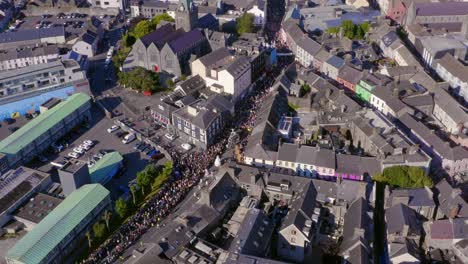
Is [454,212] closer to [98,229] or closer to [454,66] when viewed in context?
[98,229]

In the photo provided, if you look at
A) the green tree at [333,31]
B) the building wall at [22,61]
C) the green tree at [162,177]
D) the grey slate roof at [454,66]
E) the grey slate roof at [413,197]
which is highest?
the green tree at [333,31]

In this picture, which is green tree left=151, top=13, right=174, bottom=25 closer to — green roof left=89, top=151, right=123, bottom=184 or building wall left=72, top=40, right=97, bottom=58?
building wall left=72, top=40, right=97, bottom=58

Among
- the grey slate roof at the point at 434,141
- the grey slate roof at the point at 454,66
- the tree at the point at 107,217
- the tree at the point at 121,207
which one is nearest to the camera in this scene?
the tree at the point at 107,217

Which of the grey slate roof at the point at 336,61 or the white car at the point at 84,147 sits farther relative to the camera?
the grey slate roof at the point at 336,61

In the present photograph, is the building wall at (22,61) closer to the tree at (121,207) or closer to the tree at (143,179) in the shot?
the tree at (143,179)

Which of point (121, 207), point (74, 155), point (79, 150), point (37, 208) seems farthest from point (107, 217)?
point (79, 150)

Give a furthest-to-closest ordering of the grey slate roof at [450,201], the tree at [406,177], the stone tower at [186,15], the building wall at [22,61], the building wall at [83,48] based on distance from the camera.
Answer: the building wall at [83,48] → the stone tower at [186,15] → the building wall at [22,61] → the tree at [406,177] → the grey slate roof at [450,201]

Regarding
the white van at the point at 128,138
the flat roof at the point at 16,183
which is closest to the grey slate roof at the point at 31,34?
the white van at the point at 128,138
